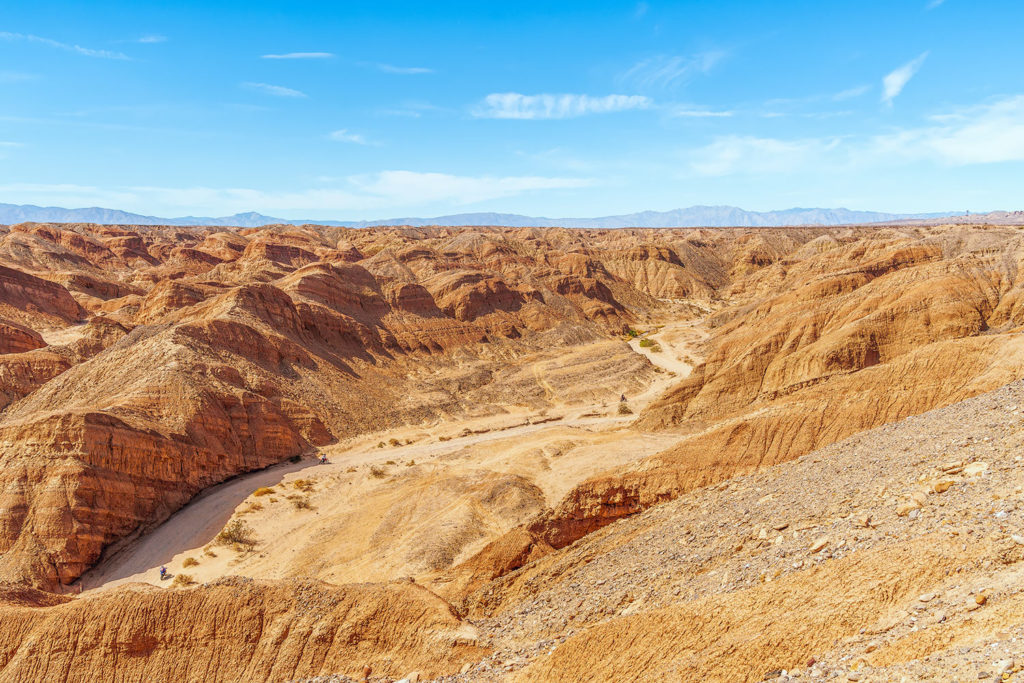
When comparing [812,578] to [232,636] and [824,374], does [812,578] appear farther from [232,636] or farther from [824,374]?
[824,374]

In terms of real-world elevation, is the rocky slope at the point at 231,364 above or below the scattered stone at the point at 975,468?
below

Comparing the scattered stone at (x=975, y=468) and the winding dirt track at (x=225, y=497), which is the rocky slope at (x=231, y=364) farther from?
the scattered stone at (x=975, y=468)

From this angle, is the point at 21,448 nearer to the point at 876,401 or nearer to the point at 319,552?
the point at 319,552

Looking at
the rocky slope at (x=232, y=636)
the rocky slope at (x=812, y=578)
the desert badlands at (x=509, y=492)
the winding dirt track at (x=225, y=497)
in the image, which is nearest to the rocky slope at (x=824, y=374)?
the desert badlands at (x=509, y=492)

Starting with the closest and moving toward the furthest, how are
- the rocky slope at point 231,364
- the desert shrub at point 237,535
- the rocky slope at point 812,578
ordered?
the rocky slope at point 812,578, the desert shrub at point 237,535, the rocky slope at point 231,364

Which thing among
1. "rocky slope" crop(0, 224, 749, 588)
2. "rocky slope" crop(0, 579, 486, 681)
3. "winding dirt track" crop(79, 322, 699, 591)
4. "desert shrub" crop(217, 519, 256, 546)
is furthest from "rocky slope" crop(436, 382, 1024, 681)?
"rocky slope" crop(0, 224, 749, 588)

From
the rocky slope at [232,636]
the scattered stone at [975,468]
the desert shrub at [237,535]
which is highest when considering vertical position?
the scattered stone at [975,468]

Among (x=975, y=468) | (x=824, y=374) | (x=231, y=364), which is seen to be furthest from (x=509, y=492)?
(x=231, y=364)

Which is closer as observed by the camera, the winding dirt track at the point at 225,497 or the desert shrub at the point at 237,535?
the winding dirt track at the point at 225,497
